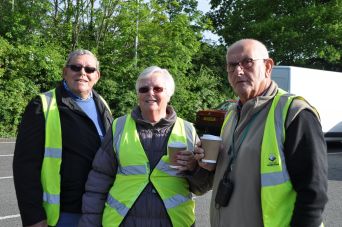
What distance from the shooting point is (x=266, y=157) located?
2248 millimetres

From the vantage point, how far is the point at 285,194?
2221mm

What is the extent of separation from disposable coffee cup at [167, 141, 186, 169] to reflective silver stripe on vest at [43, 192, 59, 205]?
31.4 inches

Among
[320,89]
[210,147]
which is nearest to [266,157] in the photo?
[210,147]

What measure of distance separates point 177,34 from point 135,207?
17668 mm

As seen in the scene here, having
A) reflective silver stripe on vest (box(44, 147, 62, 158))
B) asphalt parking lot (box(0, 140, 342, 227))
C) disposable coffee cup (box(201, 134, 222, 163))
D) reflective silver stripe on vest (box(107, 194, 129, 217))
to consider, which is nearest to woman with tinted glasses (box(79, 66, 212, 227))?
reflective silver stripe on vest (box(107, 194, 129, 217))

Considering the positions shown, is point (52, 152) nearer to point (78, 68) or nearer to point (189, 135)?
point (78, 68)

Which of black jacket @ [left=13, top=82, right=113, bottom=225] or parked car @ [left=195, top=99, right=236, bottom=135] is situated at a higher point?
black jacket @ [left=13, top=82, right=113, bottom=225]

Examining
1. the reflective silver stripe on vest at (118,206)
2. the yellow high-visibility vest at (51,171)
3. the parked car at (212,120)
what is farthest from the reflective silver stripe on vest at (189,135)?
the parked car at (212,120)

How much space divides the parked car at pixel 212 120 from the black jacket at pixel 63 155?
12.3 m

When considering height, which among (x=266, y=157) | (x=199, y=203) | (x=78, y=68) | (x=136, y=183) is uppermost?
(x=78, y=68)

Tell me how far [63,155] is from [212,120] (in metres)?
12.8

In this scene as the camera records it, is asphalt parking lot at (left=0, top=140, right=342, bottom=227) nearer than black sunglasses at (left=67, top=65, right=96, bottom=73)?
No

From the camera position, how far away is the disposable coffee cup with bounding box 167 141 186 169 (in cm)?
261

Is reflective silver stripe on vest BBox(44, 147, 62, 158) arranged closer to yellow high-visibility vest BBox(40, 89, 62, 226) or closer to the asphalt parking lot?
yellow high-visibility vest BBox(40, 89, 62, 226)
